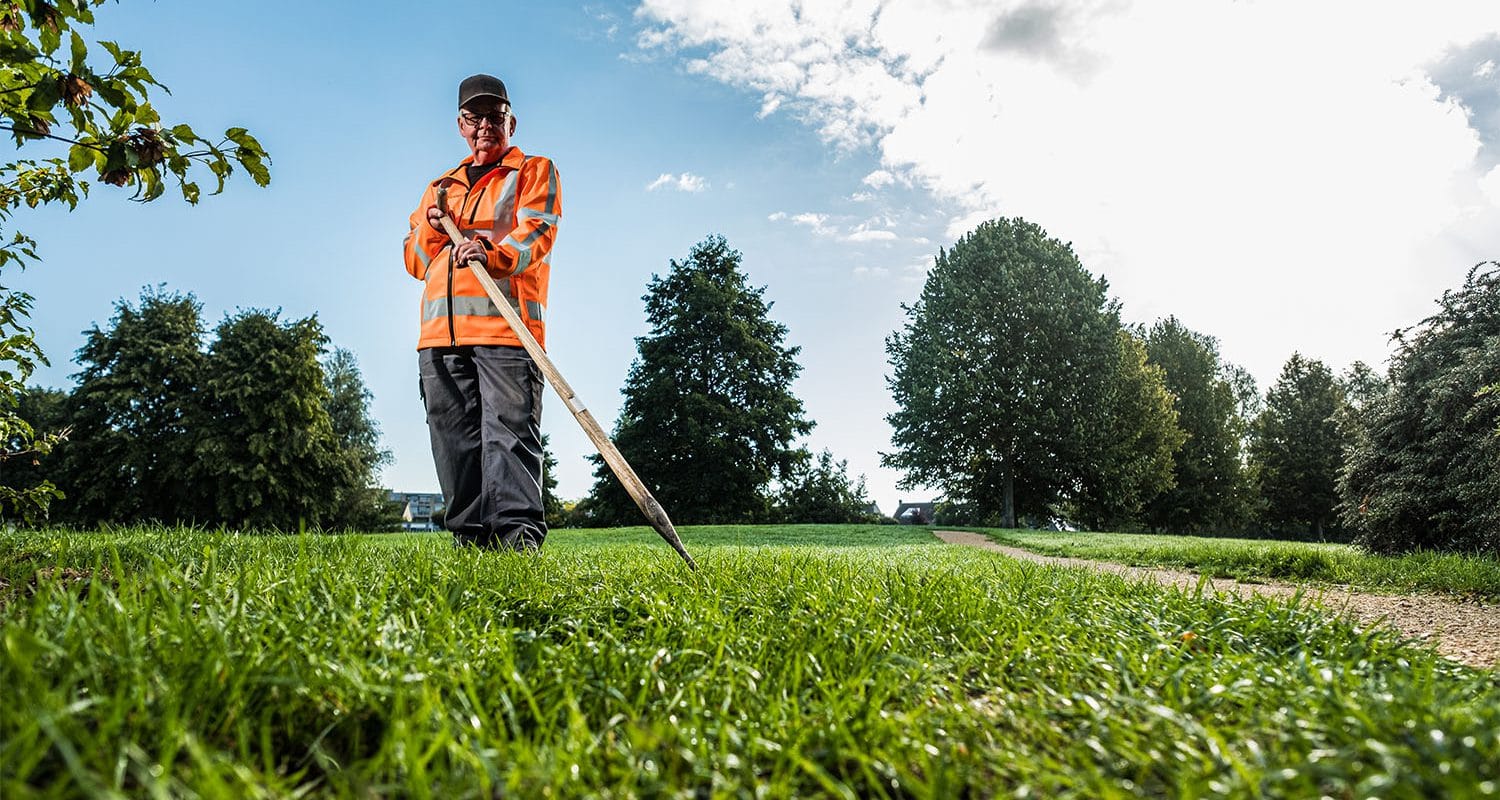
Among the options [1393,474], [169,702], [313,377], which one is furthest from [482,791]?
[313,377]

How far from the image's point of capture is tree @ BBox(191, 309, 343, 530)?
31.1 meters

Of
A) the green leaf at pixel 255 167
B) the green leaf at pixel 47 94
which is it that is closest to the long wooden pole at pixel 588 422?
the green leaf at pixel 255 167

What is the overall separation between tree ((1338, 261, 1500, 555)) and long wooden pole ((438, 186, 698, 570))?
38.6 ft

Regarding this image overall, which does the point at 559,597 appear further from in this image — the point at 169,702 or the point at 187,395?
the point at 187,395

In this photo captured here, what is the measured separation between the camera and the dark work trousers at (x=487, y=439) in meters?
5.11

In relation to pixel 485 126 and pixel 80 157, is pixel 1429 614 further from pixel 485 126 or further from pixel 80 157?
pixel 80 157

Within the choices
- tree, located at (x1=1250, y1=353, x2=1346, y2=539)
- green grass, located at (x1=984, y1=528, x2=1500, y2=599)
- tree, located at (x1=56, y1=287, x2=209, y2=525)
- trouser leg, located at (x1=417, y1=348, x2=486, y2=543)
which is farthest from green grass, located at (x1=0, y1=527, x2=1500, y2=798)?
tree, located at (x1=1250, y1=353, x2=1346, y2=539)

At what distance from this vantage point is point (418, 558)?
10.7 feet

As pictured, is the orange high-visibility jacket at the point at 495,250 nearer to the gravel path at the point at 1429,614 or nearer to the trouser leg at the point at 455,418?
the trouser leg at the point at 455,418

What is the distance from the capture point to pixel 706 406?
3275 cm

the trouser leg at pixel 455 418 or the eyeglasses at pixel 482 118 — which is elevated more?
the eyeglasses at pixel 482 118

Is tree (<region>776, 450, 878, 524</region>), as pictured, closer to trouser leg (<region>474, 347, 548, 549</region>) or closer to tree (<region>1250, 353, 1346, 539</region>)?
tree (<region>1250, 353, 1346, 539</region>)

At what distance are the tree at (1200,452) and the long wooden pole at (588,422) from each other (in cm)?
4082

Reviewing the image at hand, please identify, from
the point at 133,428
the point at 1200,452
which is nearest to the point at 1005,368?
the point at 1200,452
